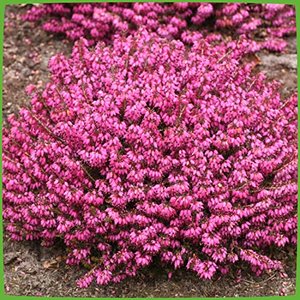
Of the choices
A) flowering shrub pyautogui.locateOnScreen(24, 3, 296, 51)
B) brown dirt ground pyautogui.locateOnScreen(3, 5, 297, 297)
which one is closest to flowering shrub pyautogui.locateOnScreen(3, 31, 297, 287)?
brown dirt ground pyautogui.locateOnScreen(3, 5, 297, 297)

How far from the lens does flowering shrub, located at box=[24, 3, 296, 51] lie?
8.34m

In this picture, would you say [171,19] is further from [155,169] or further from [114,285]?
[114,285]

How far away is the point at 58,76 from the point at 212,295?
2.69m

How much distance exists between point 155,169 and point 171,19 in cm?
239

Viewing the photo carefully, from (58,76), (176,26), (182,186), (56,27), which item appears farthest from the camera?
(56,27)

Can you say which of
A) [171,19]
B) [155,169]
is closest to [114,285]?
[155,169]

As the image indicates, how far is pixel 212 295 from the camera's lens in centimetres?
690

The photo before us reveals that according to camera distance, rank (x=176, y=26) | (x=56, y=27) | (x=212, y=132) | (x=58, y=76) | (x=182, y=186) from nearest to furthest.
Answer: (x=182, y=186) < (x=212, y=132) < (x=58, y=76) < (x=176, y=26) < (x=56, y=27)

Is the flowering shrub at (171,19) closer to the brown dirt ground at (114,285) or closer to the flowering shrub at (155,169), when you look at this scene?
the flowering shrub at (155,169)

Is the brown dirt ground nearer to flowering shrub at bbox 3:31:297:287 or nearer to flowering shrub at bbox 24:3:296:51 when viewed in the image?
flowering shrub at bbox 3:31:297:287

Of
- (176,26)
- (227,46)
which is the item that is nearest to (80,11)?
(176,26)

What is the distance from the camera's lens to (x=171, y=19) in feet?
27.7

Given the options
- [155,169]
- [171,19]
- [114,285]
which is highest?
[171,19]

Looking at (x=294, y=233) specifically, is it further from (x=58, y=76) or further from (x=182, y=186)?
(x=58, y=76)
